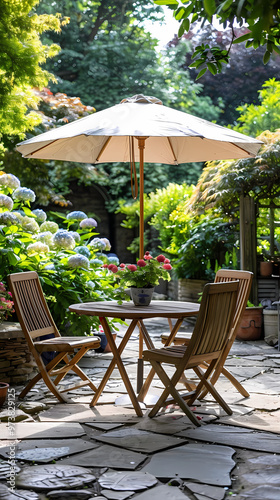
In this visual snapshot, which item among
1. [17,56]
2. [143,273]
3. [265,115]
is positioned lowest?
[143,273]

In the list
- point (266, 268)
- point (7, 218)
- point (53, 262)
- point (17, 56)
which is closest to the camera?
point (17, 56)

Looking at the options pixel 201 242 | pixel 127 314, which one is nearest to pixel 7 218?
pixel 127 314

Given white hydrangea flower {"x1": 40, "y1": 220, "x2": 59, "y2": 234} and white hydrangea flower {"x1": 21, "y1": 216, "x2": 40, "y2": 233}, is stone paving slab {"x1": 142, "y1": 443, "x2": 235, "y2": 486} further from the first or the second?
white hydrangea flower {"x1": 40, "y1": 220, "x2": 59, "y2": 234}

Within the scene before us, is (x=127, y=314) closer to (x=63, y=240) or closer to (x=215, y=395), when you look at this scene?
(x=215, y=395)

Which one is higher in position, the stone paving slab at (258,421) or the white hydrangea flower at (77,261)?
the white hydrangea flower at (77,261)

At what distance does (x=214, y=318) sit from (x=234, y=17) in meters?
2.43

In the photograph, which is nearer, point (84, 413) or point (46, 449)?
point (46, 449)

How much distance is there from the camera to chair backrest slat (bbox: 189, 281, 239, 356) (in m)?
4.20

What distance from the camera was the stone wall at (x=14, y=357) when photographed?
5.56 metres

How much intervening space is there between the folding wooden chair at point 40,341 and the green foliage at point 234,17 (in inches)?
108

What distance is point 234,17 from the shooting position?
A: 230 cm

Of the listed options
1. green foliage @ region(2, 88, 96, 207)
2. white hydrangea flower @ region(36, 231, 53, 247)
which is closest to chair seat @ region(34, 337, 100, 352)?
white hydrangea flower @ region(36, 231, 53, 247)

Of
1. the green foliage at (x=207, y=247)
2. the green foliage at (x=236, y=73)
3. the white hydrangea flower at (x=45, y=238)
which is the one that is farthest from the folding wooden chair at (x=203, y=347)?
the green foliage at (x=236, y=73)

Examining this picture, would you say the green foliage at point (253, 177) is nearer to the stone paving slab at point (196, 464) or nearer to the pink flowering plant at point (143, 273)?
the pink flowering plant at point (143, 273)
